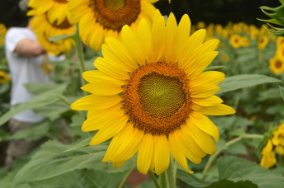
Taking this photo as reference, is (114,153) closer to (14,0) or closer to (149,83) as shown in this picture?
(149,83)

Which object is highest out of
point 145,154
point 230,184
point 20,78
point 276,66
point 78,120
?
point 145,154

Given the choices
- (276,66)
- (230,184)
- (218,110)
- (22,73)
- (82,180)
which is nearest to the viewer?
(218,110)

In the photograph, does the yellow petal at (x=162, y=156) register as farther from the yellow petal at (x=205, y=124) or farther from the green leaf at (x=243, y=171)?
the green leaf at (x=243, y=171)

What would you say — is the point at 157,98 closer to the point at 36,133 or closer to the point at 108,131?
the point at 108,131

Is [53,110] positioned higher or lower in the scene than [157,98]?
lower

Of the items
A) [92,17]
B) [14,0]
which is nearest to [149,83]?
[92,17]

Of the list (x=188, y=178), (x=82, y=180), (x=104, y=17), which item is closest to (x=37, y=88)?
(x=82, y=180)
